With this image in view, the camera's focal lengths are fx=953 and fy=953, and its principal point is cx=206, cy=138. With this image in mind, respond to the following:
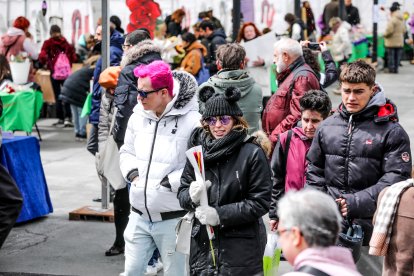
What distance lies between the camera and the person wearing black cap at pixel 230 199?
18.2 feet

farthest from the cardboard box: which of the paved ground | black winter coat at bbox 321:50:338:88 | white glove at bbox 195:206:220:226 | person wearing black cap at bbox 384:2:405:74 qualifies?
white glove at bbox 195:206:220:226

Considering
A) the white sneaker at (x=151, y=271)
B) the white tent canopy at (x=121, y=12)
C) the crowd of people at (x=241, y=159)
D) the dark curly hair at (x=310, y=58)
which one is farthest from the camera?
the white tent canopy at (x=121, y=12)

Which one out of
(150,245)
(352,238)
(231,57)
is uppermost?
(231,57)

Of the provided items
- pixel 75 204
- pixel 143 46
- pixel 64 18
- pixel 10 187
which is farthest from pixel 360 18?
pixel 10 187

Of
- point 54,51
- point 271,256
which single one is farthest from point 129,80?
point 54,51

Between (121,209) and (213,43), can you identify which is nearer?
(121,209)

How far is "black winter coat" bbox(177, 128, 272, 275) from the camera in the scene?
5.58 meters

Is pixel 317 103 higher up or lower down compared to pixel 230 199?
higher up

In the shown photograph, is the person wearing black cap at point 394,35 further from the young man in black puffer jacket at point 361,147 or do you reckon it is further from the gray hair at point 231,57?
the young man in black puffer jacket at point 361,147

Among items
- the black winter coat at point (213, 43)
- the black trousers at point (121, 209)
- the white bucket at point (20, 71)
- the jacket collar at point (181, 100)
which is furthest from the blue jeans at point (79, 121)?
the jacket collar at point (181, 100)

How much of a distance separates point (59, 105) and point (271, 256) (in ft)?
41.3

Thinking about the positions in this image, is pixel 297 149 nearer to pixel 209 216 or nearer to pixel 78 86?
pixel 209 216

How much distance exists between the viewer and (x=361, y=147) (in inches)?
235

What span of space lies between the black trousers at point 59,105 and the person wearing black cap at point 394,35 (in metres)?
9.29
